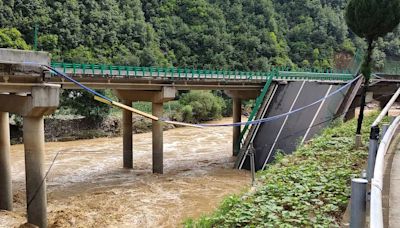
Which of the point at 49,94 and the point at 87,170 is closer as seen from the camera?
the point at 49,94

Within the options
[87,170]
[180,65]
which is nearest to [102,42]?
[180,65]

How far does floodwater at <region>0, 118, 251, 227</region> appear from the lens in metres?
13.7

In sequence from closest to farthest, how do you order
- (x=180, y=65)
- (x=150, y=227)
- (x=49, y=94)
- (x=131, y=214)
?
(x=49, y=94)
(x=150, y=227)
(x=131, y=214)
(x=180, y=65)

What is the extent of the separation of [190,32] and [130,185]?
5466 centimetres

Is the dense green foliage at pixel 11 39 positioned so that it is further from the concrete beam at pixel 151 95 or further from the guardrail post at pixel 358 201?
the guardrail post at pixel 358 201

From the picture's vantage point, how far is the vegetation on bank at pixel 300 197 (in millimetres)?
5273

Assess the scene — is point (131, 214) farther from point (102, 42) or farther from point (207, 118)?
point (102, 42)

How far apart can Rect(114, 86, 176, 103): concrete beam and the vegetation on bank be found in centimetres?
1280

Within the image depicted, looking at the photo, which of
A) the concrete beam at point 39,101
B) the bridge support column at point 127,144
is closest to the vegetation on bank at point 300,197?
the concrete beam at point 39,101

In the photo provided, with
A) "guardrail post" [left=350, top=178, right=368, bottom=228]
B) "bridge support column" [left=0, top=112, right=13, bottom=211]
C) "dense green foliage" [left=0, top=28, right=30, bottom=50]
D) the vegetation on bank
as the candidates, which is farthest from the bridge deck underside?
"dense green foliage" [left=0, top=28, right=30, bottom=50]

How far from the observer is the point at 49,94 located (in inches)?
458

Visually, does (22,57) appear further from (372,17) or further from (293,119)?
(293,119)

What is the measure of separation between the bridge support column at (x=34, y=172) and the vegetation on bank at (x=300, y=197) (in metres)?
6.92

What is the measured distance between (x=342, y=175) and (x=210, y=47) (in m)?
63.3
